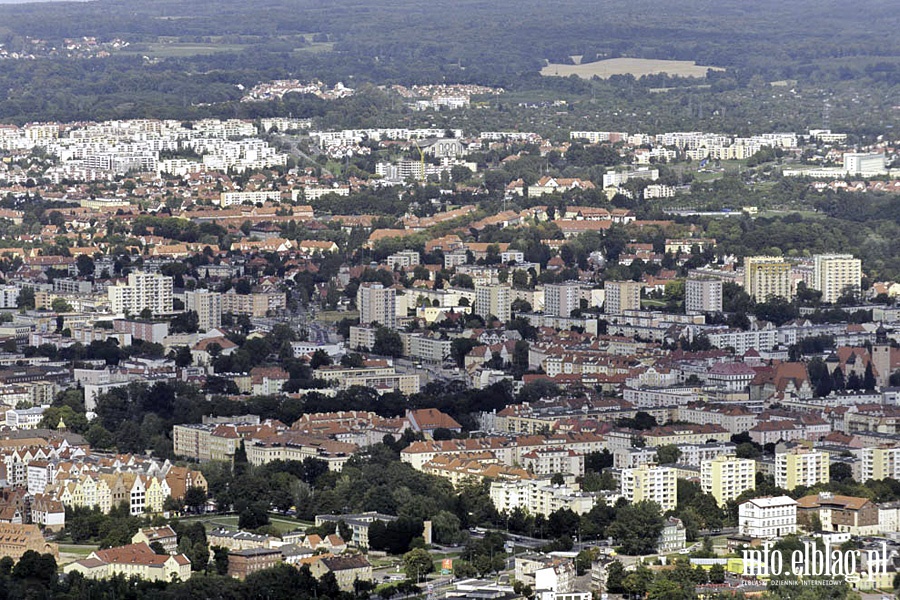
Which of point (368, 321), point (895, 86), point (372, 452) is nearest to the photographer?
point (372, 452)

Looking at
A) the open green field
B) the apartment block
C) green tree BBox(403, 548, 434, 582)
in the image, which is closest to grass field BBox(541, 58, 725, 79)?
the apartment block

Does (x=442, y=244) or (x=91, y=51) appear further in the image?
(x=91, y=51)

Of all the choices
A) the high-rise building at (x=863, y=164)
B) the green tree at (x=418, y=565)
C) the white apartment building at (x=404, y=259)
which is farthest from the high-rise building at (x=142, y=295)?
the high-rise building at (x=863, y=164)

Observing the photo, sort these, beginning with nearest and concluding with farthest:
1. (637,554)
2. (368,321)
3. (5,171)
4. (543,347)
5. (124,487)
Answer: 1. (637,554)
2. (124,487)
3. (543,347)
4. (368,321)
5. (5,171)

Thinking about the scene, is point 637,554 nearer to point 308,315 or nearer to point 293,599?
point 293,599

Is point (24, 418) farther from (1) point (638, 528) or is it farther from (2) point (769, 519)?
(2) point (769, 519)

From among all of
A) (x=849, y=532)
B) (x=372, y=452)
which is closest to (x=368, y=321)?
(x=372, y=452)
